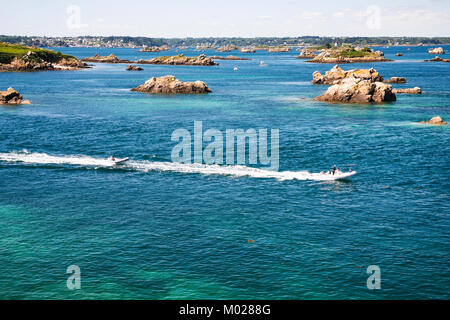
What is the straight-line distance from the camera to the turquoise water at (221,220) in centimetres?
4950

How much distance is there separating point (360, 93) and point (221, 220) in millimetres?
130616

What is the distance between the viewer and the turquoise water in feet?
162

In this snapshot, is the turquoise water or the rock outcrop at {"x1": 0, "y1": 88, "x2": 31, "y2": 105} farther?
the rock outcrop at {"x1": 0, "y1": 88, "x2": 31, "y2": 105}

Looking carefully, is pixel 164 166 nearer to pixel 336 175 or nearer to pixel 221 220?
pixel 221 220

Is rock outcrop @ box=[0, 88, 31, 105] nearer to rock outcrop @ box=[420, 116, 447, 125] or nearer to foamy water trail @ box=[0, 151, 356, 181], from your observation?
foamy water trail @ box=[0, 151, 356, 181]

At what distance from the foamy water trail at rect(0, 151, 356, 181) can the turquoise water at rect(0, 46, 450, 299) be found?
2.71 feet

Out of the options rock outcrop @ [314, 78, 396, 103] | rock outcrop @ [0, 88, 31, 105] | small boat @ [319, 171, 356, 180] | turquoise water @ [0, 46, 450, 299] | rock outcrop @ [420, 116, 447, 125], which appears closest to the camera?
turquoise water @ [0, 46, 450, 299]

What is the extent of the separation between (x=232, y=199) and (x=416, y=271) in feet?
102

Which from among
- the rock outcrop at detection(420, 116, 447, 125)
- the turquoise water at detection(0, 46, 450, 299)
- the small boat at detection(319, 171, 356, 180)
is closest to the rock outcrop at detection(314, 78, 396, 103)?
the rock outcrop at detection(420, 116, 447, 125)

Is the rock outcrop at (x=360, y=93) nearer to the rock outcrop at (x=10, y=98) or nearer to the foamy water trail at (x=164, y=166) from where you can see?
the foamy water trail at (x=164, y=166)

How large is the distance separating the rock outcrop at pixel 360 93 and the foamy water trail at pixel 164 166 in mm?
100231
